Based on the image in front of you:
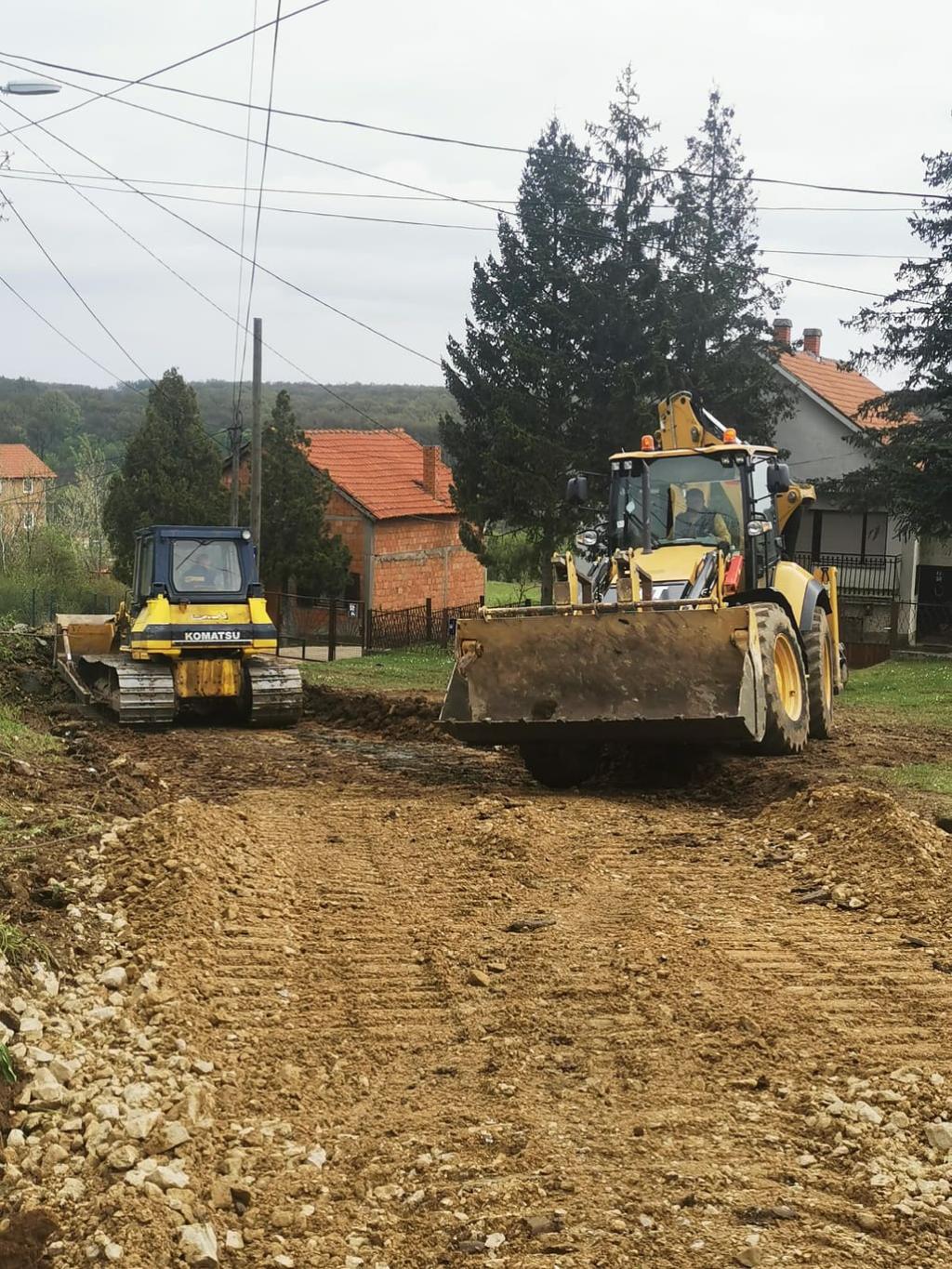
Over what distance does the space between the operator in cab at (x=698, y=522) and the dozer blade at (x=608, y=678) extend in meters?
2.04

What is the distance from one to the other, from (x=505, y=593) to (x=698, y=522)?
38.4 m

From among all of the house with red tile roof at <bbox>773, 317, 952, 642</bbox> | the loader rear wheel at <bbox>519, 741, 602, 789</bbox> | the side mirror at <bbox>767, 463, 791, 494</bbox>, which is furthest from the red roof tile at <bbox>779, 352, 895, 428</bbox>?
the loader rear wheel at <bbox>519, 741, 602, 789</bbox>

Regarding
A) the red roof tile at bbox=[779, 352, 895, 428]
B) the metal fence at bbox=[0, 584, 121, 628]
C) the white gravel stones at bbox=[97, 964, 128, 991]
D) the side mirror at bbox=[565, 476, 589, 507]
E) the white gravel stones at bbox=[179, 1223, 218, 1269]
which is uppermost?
the red roof tile at bbox=[779, 352, 895, 428]

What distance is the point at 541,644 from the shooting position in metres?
10.7

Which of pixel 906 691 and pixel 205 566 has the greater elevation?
pixel 205 566

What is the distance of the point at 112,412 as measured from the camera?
118562 mm

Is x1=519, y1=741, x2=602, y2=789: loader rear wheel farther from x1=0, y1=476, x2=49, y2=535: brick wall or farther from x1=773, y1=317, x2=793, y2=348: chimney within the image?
x1=0, y1=476, x2=49, y2=535: brick wall

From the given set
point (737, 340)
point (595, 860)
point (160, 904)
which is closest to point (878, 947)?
point (595, 860)

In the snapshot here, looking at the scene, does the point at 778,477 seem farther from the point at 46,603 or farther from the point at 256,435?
the point at 46,603

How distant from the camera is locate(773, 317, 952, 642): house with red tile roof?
31.1 meters

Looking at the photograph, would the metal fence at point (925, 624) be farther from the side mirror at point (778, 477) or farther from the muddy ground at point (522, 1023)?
the muddy ground at point (522, 1023)

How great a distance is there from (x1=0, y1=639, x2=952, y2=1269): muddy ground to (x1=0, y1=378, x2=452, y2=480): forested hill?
81051 mm

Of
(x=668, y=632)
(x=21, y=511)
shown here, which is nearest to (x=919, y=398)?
(x=668, y=632)

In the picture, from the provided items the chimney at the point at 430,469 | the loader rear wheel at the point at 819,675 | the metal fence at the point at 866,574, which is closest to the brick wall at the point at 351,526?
the chimney at the point at 430,469
